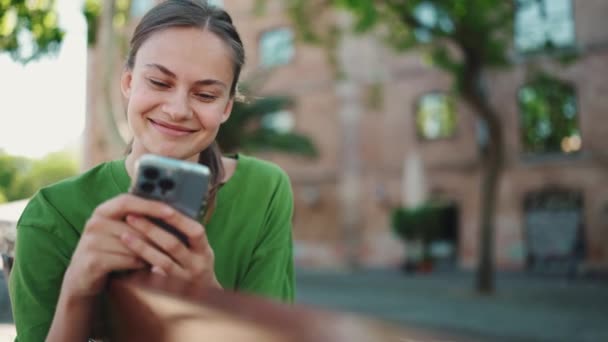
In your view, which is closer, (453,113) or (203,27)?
(203,27)

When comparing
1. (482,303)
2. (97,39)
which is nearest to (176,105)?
(97,39)

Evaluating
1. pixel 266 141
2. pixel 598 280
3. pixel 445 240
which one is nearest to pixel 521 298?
pixel 598 280

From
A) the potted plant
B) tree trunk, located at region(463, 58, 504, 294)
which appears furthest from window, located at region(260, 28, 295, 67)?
tree trunk, located at region(463, 58, 504, 294)

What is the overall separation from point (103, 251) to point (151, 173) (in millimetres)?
126

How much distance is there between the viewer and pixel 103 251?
30.5 inches

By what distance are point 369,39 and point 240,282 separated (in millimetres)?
19968

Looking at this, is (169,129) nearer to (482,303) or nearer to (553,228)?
(482,303)

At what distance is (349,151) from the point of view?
20.4 meters

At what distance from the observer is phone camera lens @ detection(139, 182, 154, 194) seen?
74cm

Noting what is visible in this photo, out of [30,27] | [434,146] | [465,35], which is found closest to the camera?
[30,27]

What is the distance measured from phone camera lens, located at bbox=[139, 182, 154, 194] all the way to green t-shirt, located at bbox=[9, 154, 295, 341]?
1.01 feet

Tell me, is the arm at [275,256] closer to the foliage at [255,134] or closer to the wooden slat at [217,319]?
the wooden slat at [217,319]

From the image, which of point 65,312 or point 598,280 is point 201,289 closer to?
point 65,312

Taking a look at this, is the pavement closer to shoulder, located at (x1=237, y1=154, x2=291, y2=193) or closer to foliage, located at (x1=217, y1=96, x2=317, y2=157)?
foliage, located at (x1=217, y1=96, x2=317, y2=157)
